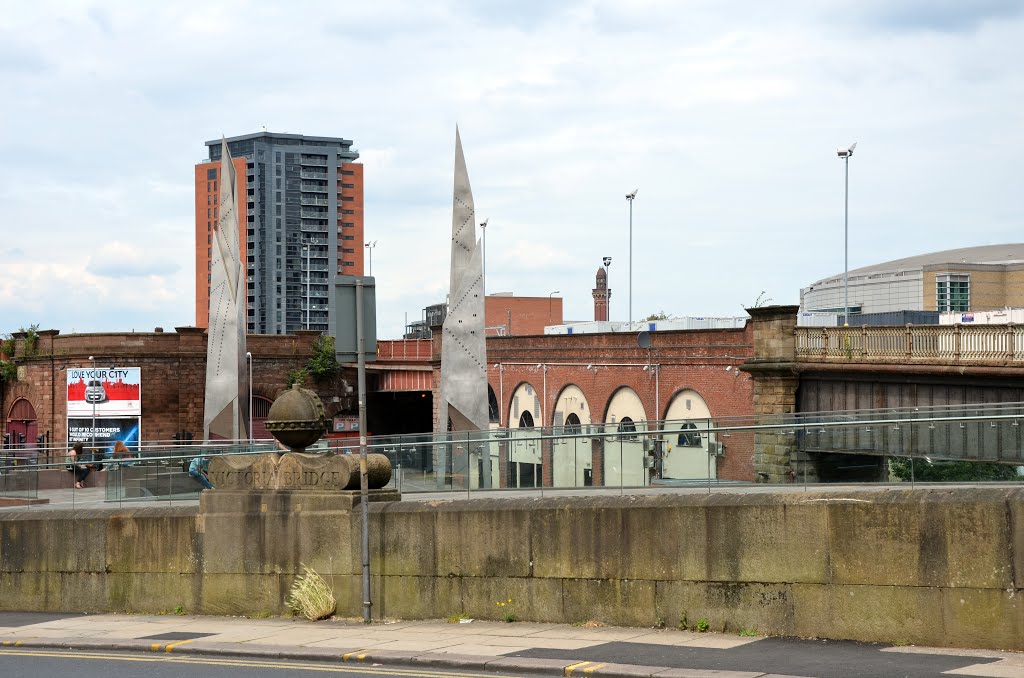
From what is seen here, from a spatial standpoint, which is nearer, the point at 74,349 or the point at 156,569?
the point at 156,569

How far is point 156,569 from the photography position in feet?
57.8

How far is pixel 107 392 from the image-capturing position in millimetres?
70312

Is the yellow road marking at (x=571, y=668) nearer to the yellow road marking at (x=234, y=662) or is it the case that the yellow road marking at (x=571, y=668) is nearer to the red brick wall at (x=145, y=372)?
the yellow road marking at (x=234, y=662)

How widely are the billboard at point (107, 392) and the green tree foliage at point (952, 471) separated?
62.6 m

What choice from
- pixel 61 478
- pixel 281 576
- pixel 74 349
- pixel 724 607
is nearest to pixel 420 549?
pixel 281 576

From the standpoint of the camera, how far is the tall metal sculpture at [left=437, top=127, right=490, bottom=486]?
35.7 meters

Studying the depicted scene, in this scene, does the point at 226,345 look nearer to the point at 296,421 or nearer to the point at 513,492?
the point at 513,492

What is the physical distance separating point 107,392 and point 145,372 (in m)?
2.32

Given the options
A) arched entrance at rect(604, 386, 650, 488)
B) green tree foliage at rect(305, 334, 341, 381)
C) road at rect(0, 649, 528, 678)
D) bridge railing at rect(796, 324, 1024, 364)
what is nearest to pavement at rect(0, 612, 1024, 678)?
road at rect(0, 649, 528, 678)

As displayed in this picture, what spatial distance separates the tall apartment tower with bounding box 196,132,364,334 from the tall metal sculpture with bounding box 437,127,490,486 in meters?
153

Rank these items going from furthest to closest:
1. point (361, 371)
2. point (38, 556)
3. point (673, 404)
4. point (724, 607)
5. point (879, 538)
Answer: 1. point (673, 404)
2. point (38, 556)
3. point (361, 371)
4. point (724, 607)
5. point (879, 538)

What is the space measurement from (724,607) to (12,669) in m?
7.65

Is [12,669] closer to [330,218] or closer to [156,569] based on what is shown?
[156,569]

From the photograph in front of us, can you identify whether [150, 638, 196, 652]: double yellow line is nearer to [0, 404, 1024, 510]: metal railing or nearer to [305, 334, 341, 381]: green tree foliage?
[0, 404, 1024, 510]: metal railing
